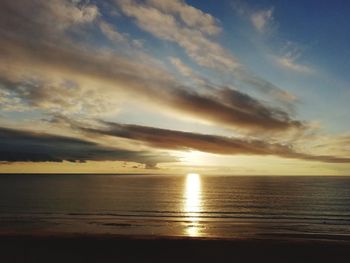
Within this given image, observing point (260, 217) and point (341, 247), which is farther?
point (260, 217)

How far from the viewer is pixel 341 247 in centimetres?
2545

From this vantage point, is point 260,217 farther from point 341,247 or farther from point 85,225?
point 341,247

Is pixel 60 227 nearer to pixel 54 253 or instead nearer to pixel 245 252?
pixel 54 253

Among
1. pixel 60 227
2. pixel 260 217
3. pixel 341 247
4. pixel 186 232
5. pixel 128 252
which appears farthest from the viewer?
pixel 260 217

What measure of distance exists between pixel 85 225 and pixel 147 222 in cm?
876

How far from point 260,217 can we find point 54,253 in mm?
42014

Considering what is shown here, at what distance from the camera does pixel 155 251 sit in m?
22.9

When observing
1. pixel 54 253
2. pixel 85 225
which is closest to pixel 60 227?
pixel 85 225

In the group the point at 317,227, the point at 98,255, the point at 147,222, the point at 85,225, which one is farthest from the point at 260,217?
the point at 98,255

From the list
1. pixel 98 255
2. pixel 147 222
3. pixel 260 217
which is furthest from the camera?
pixel 260 217

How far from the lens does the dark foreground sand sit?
1977 centimetres

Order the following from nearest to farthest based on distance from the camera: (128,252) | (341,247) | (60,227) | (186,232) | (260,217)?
(128,252)
(341,247)
(186,232)
(60,227)
(260,217)

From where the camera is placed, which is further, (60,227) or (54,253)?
(60,227)

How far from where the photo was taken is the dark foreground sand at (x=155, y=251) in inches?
778
